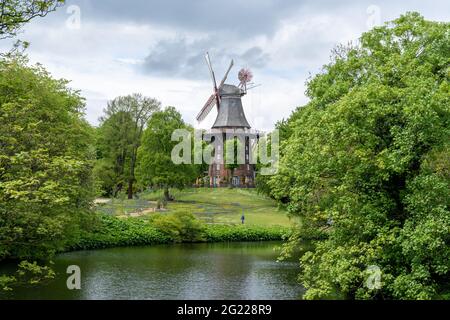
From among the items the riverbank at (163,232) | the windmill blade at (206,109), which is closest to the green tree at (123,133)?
the riverbank at (163,232)

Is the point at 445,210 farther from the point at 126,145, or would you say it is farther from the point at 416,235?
the point at 126,145

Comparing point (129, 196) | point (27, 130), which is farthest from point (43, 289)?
point (129, 196)

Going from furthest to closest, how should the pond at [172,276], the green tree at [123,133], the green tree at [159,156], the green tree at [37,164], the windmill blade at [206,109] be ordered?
the windmill blade at [206,109] < the green tree at [123,133] < the green tree at [159,156] < the pond at [172,276] < the green tree at [37,164]

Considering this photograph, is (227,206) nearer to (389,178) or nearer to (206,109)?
(206,109)

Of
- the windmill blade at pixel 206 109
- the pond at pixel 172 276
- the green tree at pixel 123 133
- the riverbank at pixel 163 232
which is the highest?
the windmill blade at pixel 206 109

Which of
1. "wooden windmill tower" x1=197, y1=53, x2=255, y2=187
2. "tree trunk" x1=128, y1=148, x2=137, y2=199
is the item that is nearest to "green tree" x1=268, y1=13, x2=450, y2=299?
"tree trunk" x1=128, y1=148, x2=137, y2=199

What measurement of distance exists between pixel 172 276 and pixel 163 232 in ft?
64.1

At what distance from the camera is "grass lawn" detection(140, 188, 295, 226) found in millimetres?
61575

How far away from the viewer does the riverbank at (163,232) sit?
4600 cm

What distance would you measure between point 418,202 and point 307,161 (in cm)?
574

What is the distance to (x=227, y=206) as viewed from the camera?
237 feet

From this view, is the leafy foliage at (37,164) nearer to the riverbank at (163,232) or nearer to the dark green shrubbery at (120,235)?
the dark green shrubbery at (120,235)

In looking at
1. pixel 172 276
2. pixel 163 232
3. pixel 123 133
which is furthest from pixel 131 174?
pixel 172 276
